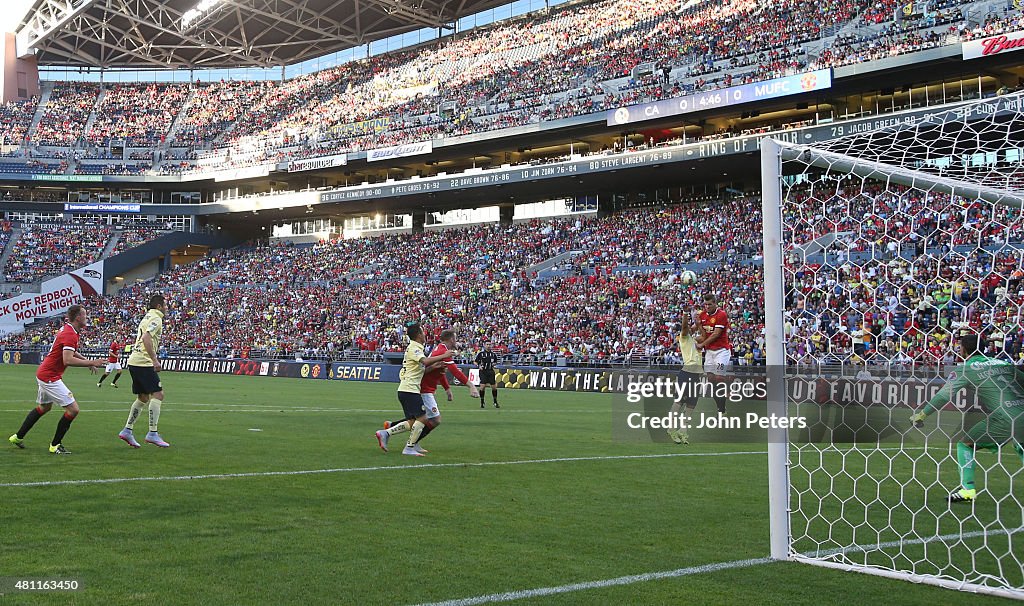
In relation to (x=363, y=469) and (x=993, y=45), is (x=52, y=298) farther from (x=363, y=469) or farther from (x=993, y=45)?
(x=363, y=469)

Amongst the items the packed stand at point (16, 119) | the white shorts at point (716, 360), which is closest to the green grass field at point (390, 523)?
the white shorts at point (716, 360)

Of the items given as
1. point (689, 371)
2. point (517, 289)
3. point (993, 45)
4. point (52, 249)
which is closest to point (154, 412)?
point (689, 371)

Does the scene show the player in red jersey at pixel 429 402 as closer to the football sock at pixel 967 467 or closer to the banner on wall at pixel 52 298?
the football sock at pixel 967 467

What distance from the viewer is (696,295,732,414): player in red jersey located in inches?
524

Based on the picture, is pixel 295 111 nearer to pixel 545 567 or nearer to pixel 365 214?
pixel 365 214

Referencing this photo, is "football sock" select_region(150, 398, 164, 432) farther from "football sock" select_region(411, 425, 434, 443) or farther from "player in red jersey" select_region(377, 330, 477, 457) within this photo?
"football sock" select_region(411, 425, 434, 443)

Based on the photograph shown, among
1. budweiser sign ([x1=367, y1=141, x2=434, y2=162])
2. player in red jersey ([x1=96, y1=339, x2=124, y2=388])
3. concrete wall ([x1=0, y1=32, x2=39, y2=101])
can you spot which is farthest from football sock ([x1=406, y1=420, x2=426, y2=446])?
concrete wall ([x1=0, y1=32, x2=39, y2=101])

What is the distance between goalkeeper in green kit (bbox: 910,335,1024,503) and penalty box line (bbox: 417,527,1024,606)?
3.89 feet

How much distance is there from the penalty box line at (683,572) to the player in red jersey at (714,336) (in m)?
6.41

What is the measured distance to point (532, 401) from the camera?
83.5ft

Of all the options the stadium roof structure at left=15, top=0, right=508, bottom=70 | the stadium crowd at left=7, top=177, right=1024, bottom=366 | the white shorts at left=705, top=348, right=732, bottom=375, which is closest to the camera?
the white shorts at left=705, top=348, right=732, bottom=375

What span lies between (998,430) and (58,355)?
1057 centimetres

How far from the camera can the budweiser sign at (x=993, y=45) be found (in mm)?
33219

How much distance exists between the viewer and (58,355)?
1082cm
